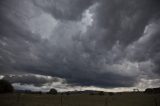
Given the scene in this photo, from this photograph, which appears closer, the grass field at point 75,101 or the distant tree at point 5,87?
the grass field at point 75,101

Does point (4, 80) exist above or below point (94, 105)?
above

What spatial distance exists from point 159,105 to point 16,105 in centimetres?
2596

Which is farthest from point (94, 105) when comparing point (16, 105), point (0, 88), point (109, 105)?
point (0, 88)

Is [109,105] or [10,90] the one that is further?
[10,90]

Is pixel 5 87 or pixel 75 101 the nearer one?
pixel 75 101

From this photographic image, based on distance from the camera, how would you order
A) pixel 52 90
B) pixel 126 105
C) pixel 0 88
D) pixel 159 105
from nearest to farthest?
pixel 159 105, pixel 126 105, pixel 0 88, pixel 52 90

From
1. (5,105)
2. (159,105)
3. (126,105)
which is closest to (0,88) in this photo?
(5,105)

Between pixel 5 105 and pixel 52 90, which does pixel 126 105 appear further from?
pixel 52 90

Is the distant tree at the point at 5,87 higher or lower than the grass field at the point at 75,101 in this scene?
higher

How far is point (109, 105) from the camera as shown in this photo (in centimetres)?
3797

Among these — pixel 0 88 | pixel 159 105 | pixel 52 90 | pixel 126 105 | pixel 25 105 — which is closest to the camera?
pixel 159 105

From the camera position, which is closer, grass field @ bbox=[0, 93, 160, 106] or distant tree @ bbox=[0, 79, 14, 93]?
grass field @ bbox=[0, 93, 160, 106]

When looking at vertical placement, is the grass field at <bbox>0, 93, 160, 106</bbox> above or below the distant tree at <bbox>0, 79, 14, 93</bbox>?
below

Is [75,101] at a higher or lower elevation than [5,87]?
lower
